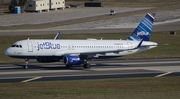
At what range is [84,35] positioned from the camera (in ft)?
323

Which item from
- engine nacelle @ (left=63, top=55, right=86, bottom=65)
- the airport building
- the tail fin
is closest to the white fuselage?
engine nacelle @ (left=63, top=55, right=86, bottom=65)

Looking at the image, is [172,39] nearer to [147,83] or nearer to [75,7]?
[147,83]

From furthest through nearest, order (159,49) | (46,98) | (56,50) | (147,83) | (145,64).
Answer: (159,49), (145,64), (56,50), (147,83), (46,98)

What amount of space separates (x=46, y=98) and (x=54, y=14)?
4596 inches

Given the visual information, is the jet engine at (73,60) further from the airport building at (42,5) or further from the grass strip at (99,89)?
the airport building at (42,5)

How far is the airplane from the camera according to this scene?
55.4 metres

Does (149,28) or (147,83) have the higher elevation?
(149,28)

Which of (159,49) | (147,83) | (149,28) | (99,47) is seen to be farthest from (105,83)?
(159,49)

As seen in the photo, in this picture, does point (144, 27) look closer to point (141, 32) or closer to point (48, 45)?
point (141, 32)

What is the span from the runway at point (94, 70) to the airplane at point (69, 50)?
1331 mm

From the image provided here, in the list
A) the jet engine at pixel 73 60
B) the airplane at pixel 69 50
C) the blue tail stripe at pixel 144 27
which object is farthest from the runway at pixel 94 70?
the blue tail stripe at pixel 144 27

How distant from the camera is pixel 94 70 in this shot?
56.0 meters

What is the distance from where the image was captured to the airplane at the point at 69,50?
2181 inches

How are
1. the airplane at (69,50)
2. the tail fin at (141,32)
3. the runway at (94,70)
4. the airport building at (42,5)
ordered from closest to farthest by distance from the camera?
1. the runway at (94,70)
2. the airplane at (69,50)
3. the tail fin at (141,32)
4. the airport building at (42,5)
